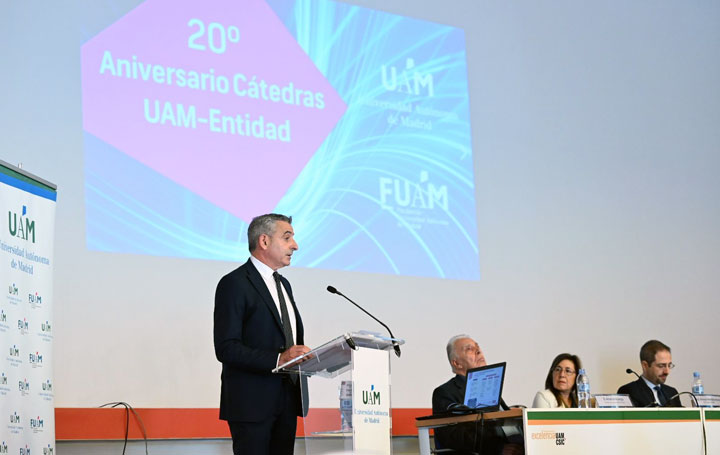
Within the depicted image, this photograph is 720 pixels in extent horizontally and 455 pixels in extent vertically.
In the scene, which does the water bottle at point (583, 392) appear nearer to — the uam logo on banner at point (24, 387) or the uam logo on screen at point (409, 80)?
the uam logo on screen at point (409, 80)

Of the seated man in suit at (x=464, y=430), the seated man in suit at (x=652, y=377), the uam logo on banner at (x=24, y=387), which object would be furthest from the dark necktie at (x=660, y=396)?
the uam logo on banner at (x=24, y=387)

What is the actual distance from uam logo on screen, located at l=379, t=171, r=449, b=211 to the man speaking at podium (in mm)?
1913

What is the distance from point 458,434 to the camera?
399cm

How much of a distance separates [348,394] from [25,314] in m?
1.13

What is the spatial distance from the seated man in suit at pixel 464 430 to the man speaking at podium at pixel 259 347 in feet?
3.04

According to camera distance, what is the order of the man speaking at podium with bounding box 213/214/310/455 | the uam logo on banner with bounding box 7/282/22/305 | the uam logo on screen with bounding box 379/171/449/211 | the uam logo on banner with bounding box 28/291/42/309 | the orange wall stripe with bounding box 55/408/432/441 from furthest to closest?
1. the uam logo on screen with bounding box 379/171/449/211
2. the orange wall stripe with bounding box 55/408/432/441
3. the man speaking at podium with bounding box 213/214/310/455
4. the uam logo on banner with bounding box 28/291/42/309
5. the uam logo on banner with bounding box 7/282/22/305

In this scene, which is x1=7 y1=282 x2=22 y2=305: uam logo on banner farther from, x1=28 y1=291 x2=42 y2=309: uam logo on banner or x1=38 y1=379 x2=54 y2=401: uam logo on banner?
x1=38 y1=379 x2=54 y2=401: uam logo on banner

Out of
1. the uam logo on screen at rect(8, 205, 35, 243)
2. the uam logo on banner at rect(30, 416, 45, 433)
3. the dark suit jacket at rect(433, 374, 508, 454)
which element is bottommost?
the dark suit jacket at rect(433, 374, 508, 454)

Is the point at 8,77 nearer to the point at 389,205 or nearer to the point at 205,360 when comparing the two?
the point at 205,360

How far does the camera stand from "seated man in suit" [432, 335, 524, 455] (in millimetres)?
3832

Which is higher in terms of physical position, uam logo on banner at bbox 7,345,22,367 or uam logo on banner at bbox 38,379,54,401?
uam logo on banner at bbox 7,345,22,367

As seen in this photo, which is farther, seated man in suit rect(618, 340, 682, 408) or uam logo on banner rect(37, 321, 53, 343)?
seated man in suit rect(618, 340, 682, 408)

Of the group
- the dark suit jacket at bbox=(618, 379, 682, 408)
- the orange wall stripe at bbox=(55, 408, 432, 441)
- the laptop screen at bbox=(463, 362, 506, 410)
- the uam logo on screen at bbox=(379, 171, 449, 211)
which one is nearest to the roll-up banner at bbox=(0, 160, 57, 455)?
the orange wall stripe at bbox=(55, 408, 432, 441)

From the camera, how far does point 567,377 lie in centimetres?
489
